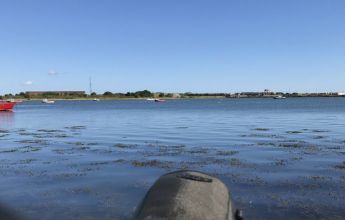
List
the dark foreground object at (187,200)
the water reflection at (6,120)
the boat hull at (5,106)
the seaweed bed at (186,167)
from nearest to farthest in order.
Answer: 1. the dark foreground object at (187,200)
2. the seaweed bed at (186,167)
3. the water reflection at (6,120)
4. the boat hull at (5,106)

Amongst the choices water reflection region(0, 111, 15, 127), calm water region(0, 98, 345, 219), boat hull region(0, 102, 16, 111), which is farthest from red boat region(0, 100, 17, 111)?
calm water region(0, 98, 345, 219)

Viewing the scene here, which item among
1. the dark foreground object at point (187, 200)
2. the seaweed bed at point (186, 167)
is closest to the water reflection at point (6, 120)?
the seaweed bed at point (186, 167)

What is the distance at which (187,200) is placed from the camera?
6.21 metres

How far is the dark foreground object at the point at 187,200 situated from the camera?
19.8ft

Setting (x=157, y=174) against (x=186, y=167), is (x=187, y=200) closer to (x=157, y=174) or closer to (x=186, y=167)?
(x=157, y=174)

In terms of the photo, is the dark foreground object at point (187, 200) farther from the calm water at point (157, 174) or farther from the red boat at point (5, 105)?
the red boat at point (5, 105)

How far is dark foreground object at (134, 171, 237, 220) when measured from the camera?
6.04 metres

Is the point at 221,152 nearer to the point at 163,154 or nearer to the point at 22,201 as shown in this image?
the point at 163,154

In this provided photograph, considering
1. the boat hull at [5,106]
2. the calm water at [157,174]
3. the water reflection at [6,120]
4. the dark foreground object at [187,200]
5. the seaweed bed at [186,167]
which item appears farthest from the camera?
the boat hull at [5,106]

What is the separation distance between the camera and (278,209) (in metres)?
12.6

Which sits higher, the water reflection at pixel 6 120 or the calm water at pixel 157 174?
the calm water at pixel 157 174

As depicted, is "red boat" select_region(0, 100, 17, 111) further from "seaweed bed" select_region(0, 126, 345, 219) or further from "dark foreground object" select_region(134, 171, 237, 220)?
"dark foreground object" select_region(134, 171, 237, 220)

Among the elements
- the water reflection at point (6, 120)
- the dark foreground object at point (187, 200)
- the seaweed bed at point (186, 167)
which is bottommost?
the water reflection at point (6, 120)

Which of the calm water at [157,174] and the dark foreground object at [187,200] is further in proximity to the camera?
the calm water at [157,174]
